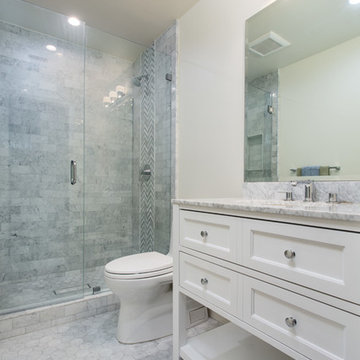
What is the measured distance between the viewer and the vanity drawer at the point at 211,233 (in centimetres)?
98

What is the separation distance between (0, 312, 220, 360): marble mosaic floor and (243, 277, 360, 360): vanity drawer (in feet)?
2.60

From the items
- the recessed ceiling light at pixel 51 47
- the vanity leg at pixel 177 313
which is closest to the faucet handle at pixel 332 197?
the vanity leg at pixel 177 313

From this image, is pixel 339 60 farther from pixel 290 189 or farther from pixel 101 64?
pixel 101 64

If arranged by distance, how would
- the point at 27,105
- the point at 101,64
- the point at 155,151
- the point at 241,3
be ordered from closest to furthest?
the point at 241,3, the point at 27,105, the point at 155,151, the point at 101,64

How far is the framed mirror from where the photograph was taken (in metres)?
1.13

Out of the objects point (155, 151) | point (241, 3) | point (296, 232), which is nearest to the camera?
point (296, 232)

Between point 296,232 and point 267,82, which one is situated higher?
point 267,82

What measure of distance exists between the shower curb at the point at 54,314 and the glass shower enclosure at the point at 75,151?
12 centimetres

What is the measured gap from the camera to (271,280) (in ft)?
2.74

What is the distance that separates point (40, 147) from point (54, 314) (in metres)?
1.44

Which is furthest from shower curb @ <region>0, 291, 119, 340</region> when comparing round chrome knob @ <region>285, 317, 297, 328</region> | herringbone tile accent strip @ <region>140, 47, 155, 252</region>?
round chrome knob @ <region>285, 317, 297, 328</region>

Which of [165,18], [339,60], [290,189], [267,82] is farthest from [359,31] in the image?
[165,18]

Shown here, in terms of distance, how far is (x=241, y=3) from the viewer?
1.61m

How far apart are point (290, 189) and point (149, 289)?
3.14 ft
